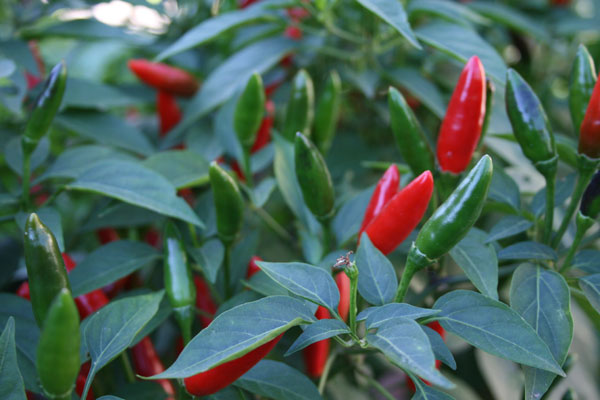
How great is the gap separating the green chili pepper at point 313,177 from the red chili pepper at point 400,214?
8 cm

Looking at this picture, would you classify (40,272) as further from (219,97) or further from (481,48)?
(481,48)

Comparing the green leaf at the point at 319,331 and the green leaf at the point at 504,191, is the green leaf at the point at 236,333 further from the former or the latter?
the green leaf at the point at 504,191

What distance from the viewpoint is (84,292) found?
0.61 meters

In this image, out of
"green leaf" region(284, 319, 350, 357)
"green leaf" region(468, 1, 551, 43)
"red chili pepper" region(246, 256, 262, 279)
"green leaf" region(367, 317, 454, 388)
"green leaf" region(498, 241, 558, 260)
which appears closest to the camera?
"green leaf" region(367, 317, 454, 388)

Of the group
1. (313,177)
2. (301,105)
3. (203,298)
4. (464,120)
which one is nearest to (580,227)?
(464,120)

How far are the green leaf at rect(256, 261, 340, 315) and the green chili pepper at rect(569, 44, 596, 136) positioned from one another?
14.7 inches

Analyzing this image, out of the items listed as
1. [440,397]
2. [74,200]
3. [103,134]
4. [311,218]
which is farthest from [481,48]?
[74,200]

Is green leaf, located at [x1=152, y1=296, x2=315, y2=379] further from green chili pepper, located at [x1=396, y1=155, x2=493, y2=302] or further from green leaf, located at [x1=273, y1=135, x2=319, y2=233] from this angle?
green leaf, located at [x1=273, y1=135, x2=319, y2=233]

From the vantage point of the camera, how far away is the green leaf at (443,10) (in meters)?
0.83

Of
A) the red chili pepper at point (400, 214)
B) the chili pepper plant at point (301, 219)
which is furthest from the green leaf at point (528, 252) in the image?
the red chili pepper at point (400, 214)

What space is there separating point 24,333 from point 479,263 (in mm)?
488

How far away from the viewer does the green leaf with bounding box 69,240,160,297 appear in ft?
2.04

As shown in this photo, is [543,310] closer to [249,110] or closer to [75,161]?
[249,110]

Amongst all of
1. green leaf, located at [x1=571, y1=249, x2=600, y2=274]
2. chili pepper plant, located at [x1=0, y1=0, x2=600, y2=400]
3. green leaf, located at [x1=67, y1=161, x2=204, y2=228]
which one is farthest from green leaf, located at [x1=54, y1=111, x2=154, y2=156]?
green leaf, located at [x1=571, y1=249, x2=600, y2=274]
